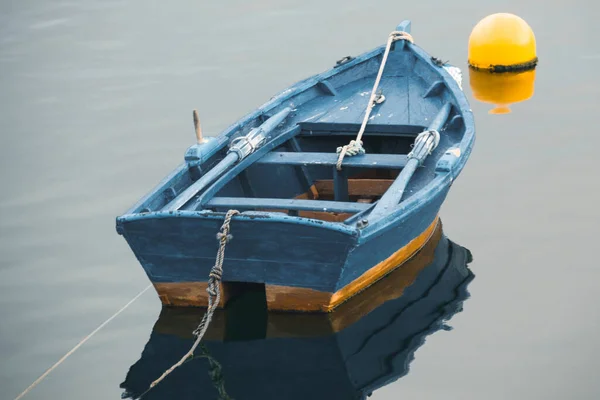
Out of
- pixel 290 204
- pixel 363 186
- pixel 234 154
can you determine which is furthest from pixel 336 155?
pixel 290 204

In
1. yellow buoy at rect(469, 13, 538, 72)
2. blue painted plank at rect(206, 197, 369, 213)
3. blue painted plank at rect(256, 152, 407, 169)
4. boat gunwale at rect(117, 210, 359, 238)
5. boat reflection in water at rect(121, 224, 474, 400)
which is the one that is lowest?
boat reflection in water at rect(121, 224, 474, 400)

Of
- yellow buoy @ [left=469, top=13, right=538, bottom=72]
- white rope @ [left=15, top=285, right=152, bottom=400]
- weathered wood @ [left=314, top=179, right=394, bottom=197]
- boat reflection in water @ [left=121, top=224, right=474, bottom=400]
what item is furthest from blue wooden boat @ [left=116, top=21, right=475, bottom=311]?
yellow buoy @ [left=469, top=13, right=538, bottom=72]

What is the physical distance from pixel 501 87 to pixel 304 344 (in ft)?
21.8

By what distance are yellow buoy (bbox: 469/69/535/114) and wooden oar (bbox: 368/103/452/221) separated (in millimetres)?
2892

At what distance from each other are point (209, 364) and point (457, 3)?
11.0 meters

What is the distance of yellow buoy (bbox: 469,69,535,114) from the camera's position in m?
13.6

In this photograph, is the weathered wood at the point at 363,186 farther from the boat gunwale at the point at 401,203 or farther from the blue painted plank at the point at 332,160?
the boat gunwale at the point at 401,203

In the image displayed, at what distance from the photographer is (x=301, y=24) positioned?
17.5 metres

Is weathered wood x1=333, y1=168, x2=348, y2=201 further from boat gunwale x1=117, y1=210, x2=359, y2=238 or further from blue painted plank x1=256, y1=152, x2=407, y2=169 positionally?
boat gunwale x1=117, y1=210, x2=359, y2=238

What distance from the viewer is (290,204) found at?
8898 millimetres

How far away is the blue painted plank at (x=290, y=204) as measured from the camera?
8805 millimetres

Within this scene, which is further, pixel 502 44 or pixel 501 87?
pixel 502 44

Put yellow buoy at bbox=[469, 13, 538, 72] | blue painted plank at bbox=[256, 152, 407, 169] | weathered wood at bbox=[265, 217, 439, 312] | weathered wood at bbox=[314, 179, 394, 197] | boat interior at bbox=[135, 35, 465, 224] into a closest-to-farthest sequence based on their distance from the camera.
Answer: weathered wood at bbox=[265, 217, 439, 312]
boat interior at bbox=[135, 35, 465, 224]
blue painted plank at bbox=[256, 152, 407, 169]
weathered wood at bbox=[314, 179, 394, 197]
yellow buoy at bbox=[469, 13, 538, 72]

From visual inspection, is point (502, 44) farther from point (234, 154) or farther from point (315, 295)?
point (315, 295)
